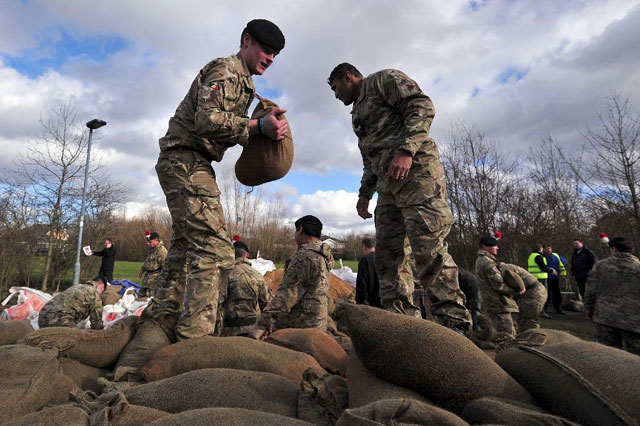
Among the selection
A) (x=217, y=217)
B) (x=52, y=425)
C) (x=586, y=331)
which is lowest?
(x=586, y=331)

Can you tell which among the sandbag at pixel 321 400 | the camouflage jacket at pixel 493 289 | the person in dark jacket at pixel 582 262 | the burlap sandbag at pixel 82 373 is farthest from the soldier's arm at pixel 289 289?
the person in dark jacket at pixel 582 262

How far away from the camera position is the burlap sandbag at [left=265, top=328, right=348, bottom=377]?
2.25 meters

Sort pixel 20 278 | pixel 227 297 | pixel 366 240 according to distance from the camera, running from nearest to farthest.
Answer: pixel 227 297 → pixel 366 240 → pixel 20 278

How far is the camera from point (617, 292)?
5.63 metres

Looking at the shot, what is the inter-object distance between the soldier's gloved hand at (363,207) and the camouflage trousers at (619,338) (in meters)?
4.15

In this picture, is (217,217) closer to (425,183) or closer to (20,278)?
(425,183)

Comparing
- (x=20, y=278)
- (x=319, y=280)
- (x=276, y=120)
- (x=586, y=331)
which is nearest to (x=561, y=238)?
(x=586, y=331)

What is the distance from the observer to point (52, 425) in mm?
1269

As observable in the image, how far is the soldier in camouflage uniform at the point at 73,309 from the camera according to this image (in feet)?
15.4

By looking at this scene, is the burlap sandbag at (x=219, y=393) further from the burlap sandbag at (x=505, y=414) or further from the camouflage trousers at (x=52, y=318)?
the camouflage trousers at (x=52, y=318)

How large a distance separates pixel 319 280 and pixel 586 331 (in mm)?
7308

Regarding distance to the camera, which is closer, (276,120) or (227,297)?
(276,120)

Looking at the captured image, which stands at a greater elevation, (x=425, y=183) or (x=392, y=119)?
(x=392, y=119)

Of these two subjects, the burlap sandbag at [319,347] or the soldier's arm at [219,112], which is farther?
the soldier's arm at [219,112]
